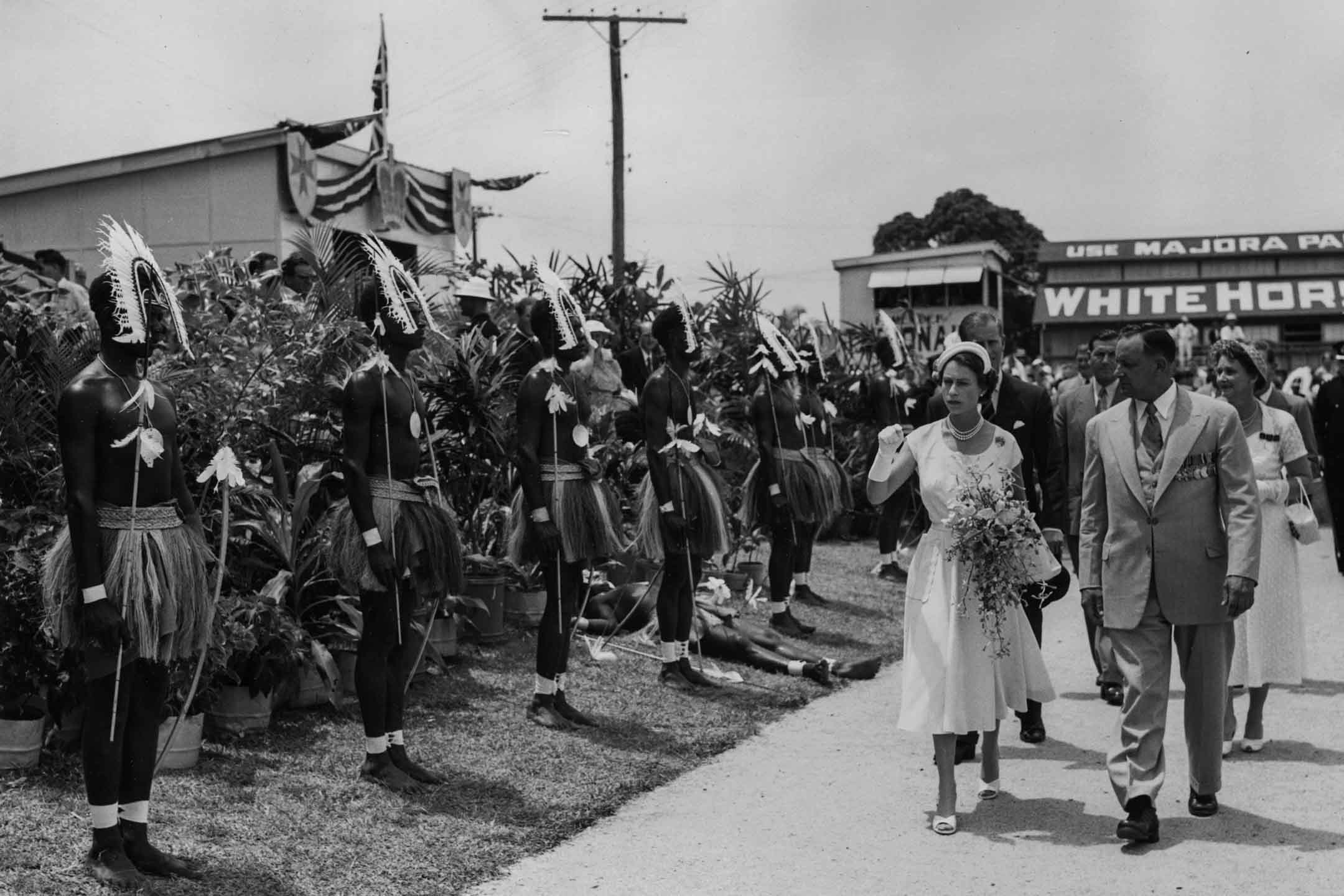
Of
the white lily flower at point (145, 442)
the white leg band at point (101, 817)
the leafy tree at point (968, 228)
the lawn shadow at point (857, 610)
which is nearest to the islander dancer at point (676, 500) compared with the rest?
the lawn shadow at point (857, 610)

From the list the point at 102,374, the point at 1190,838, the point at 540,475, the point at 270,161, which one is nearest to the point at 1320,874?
the point at 1190,838

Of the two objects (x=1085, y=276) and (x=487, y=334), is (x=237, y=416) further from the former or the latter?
(x=1085, y=276)

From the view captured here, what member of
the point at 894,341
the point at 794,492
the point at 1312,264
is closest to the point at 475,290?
the point at 794,492

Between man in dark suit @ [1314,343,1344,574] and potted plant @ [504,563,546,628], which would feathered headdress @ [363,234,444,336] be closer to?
potted plant @ [504,563,546,628]

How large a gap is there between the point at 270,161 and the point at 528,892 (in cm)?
1410

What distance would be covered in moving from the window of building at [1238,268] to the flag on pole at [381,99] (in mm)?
39601

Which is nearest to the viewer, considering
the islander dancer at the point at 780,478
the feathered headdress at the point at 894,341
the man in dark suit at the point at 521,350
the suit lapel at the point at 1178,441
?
the suit lapel at the point at 1178,441

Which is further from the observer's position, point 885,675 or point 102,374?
point 885,675

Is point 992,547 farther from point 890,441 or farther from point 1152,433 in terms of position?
point 1152,433

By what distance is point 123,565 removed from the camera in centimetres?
458

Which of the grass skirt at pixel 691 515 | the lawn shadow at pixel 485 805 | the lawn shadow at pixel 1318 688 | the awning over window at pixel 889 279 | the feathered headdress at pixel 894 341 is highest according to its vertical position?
the awning over window at pixel 889 279

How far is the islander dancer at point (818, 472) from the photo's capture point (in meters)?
10.9

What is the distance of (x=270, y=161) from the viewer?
17094 millimetres

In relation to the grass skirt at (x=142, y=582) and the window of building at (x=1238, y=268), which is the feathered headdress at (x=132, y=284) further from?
the window of building at (x=1238, y=268)
